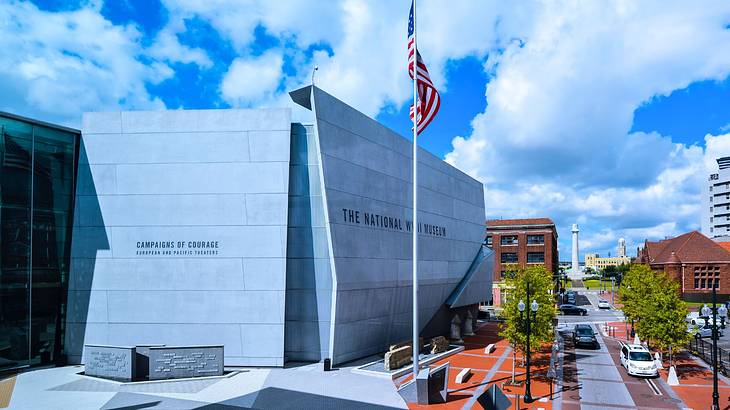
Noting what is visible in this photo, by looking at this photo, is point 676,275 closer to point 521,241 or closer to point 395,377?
point 521,241

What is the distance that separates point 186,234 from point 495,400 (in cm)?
1815

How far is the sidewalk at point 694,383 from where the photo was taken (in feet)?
65.2

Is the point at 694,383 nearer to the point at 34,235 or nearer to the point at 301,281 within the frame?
the point at 301,281

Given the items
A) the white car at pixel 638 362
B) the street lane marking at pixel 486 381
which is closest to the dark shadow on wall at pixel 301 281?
the street lane marking at pixel 486 381

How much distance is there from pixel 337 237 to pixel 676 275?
226 feet

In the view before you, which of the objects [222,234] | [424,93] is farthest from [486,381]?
[222,234]

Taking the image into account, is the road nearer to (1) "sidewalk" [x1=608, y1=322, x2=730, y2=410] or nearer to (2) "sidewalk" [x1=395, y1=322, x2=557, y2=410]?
(1) "sidewalk" [x1=608, y1=322, x2=730, y2=410]

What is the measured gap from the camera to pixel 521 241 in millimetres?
77812

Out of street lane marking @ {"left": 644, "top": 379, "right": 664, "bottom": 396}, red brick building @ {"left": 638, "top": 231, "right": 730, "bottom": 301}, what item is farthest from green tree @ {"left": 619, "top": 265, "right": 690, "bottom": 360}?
red brick building @ {"left": 638, "top": 231, "right": 730, "bottom": 301}

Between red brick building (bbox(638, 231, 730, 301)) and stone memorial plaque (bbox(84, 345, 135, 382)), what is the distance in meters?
73.2

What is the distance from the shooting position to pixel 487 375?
23.8 meters

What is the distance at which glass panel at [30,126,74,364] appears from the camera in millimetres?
22953

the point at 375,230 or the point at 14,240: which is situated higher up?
the point at 375,230

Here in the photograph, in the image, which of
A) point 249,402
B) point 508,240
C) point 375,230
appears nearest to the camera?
point 249,402
